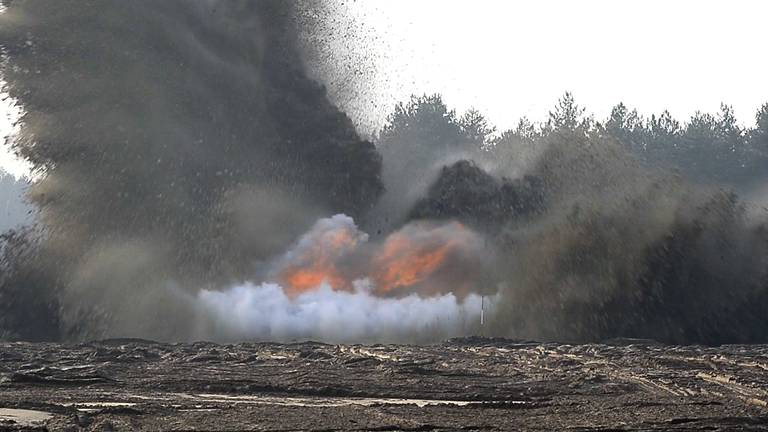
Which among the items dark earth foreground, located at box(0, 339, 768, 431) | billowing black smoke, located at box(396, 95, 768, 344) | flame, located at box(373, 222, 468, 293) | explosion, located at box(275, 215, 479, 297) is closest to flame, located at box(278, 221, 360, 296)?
explosion, located at box(275, 215, 479, 297)

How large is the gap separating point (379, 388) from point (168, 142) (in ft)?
71.5

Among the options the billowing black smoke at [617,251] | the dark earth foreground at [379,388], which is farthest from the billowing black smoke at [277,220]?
the dark earth foreground at [379,388]

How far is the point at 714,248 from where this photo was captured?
1527 inches

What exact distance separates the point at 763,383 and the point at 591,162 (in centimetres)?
2106

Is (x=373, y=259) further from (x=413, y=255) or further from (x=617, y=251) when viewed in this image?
(x=617, y=251)

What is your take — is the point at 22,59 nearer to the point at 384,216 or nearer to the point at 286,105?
the point at 286,105

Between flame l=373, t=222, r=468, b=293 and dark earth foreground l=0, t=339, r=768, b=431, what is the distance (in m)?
7.32

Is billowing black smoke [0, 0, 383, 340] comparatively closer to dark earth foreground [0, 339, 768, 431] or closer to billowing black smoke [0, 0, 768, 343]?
billowing black smoke [0, 0, 768, 343]

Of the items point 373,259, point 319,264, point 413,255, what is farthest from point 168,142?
point 413,255

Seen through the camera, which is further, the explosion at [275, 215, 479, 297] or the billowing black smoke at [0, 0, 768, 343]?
the explosion at [275, 215, 479, 297]

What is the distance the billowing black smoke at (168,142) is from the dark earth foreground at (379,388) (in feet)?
24.0

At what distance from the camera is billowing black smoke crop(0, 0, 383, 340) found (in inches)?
1464

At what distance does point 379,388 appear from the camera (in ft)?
67.8

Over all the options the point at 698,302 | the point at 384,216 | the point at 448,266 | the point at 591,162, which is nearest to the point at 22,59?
the point at 384,216
